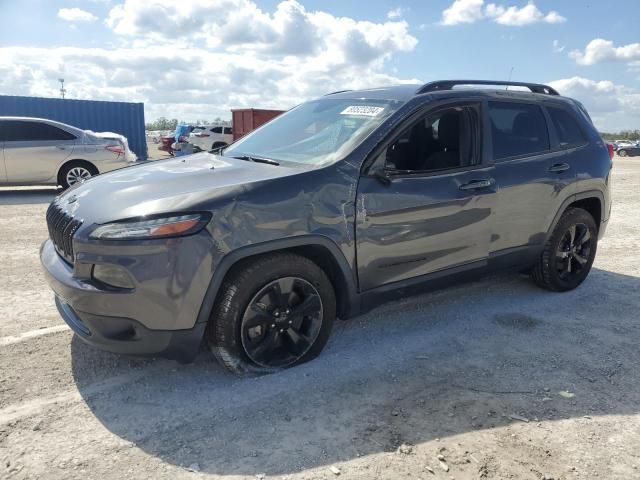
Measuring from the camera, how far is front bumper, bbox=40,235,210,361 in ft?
8.77

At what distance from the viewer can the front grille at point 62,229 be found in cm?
291

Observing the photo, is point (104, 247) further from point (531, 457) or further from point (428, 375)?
point (531, 457)

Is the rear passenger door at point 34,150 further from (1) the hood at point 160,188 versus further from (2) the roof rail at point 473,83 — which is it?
(2) the roof rail at point 473,83

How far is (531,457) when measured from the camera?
2.55 metres

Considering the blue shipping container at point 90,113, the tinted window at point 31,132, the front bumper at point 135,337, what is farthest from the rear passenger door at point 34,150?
the front bumper at point 135,337

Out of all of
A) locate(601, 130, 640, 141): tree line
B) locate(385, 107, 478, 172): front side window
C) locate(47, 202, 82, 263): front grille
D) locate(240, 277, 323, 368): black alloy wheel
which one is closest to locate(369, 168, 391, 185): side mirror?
locate(385, 107, 478, 172): front side window

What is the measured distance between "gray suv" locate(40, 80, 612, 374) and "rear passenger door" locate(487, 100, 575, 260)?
15mm

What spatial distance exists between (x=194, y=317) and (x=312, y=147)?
1.46 m

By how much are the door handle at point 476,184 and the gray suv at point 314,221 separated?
0.01m

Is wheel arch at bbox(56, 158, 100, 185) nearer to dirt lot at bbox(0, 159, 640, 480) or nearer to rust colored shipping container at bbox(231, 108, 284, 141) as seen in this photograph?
dirt lot at bbox(0, 159, 640, 480)

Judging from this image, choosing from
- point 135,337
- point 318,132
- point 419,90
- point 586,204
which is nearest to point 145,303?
point 135,337

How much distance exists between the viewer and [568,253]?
15.9 feet

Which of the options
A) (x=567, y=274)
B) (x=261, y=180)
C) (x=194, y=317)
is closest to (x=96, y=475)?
(x=194, y=317)

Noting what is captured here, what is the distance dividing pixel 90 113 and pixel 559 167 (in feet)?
60.8
